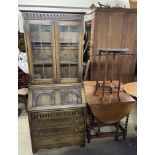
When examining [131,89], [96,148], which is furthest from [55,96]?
[131,89]

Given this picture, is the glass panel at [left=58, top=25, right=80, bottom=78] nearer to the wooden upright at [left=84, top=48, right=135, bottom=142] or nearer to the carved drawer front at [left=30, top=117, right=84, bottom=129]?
the wooden upright at [left=84, top=48, right=135, bottom=142]

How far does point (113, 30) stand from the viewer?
345cm

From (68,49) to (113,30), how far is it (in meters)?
1.63

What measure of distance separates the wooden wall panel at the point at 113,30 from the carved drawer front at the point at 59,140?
1.62 m

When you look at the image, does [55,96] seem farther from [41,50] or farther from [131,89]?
[131,89]

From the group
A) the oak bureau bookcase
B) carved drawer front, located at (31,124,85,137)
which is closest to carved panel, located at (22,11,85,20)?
the oak bureau bookcase

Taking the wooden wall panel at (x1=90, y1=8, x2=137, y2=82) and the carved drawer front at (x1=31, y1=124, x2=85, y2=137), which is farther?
the wooden wall panel at (x1=90, y1=8, x2=137, y2=82)

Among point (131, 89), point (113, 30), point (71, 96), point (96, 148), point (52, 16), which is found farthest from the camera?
point (113, 30)

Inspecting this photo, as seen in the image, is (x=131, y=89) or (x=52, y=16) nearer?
(x=52, y=16)

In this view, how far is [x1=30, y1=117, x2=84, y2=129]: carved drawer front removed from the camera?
86.0 inches

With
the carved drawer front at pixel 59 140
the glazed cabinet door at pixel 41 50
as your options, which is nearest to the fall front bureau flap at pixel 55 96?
the glazed cabinet door at pixel 41 50
